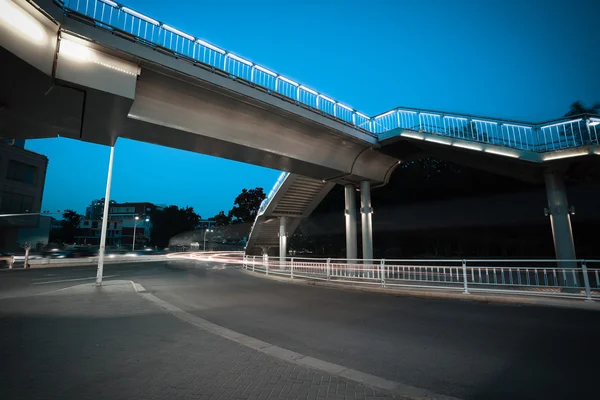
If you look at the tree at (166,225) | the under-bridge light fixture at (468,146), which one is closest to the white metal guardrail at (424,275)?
the under-bridge light fixture at (468,146)

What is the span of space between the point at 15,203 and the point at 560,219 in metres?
61.2

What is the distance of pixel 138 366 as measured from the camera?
4402mm

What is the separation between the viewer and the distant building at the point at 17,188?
42.5 metres

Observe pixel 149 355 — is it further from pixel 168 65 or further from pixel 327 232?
pixel 327 232

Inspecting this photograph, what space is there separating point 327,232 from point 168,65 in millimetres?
31861

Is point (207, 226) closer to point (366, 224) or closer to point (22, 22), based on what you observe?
point (366, 224)

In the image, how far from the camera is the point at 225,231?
69562 mm

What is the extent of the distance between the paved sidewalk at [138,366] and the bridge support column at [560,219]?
45.1 ft

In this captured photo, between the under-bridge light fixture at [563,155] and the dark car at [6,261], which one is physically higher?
the under-bridge light fixture at [563,155]

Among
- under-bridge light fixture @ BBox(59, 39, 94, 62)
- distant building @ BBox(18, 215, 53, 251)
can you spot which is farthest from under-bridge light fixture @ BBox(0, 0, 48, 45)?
distant building @ BBox(18, 215, 53, 251)

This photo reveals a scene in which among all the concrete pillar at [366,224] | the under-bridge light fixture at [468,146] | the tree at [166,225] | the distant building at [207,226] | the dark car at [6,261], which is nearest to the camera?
the under-bridge light fixture at [468,146]

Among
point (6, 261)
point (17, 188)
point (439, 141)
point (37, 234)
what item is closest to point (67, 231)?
point (37, 234)

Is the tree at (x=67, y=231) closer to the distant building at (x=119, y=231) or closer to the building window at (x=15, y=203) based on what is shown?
the distant building at (x=119, y=231)

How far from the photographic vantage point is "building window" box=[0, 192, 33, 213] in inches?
1687
